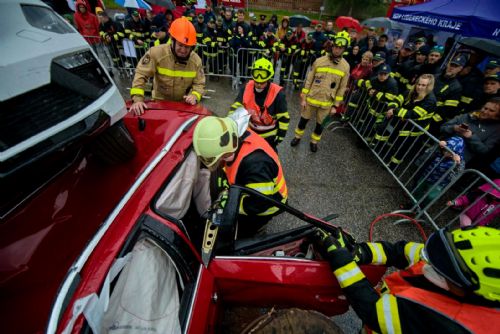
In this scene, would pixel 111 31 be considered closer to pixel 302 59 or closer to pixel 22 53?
pixel 302 59

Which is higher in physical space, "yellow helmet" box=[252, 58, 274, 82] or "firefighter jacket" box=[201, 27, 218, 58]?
"yellow helmet" box=[252, 58, 274, 82]

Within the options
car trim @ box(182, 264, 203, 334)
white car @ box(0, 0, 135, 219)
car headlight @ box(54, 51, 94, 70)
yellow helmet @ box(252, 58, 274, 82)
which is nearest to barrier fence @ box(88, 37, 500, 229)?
yellow helmet @ box(252, 58, 274, 82)

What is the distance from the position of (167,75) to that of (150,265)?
270cm

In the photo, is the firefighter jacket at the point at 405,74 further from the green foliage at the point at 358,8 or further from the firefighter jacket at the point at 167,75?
the green foliage at the point at 358,8

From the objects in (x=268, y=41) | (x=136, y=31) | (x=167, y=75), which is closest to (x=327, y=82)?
(x=167, y=75)

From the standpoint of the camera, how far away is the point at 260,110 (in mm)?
3371

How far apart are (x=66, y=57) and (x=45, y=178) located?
772 millimetres

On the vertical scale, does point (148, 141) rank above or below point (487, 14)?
below

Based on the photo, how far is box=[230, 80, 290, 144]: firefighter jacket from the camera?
3320 mm

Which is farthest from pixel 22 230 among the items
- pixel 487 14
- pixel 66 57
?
pixel 487 14

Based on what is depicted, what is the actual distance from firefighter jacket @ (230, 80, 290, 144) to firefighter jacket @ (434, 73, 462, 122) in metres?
2.80

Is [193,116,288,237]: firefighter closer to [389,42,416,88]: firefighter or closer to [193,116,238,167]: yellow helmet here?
[193,116,238,167]: yellow helmet

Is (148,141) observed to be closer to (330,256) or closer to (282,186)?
(282,186)

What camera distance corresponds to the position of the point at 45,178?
150 cm
